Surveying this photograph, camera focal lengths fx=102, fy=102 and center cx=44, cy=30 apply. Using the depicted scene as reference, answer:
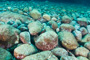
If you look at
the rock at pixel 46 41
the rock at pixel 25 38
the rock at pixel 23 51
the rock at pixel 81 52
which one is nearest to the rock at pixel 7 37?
the rock at pixel 25 38

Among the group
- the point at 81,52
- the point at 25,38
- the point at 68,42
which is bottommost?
the point at 81,52

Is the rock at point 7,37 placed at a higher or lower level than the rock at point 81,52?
higher

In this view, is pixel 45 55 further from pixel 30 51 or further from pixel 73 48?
pixel 73 48

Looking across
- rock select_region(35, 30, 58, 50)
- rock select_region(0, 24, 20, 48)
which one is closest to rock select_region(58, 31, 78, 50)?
rock select_region(35, 30, 58, 50)

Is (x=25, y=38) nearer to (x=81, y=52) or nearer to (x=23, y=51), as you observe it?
(x=23, y=51)

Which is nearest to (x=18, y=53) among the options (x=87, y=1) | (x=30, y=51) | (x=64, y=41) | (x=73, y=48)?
(x=30, y=51)

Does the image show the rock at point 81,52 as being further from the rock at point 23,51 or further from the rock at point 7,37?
the rock at point 7,37

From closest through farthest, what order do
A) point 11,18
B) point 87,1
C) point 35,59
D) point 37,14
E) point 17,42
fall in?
point 35,59 → point 17,42 → point 11,18 → point 37,14 → point 87,1

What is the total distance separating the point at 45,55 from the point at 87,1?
13.0m

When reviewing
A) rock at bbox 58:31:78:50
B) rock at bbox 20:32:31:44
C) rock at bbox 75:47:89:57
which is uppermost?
rock at bbox 20:32:31:44

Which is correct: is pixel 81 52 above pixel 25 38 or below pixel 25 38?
below

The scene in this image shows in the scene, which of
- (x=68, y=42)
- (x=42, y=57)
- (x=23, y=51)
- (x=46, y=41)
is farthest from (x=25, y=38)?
(x=68, y=42)

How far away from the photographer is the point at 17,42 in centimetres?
231

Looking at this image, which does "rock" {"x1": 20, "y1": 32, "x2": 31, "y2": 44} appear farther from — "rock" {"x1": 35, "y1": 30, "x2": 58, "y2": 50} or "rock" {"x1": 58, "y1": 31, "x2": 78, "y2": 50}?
"rock" {"x1": 58, "y1": 31, "x2": 78, "y2": 50}
